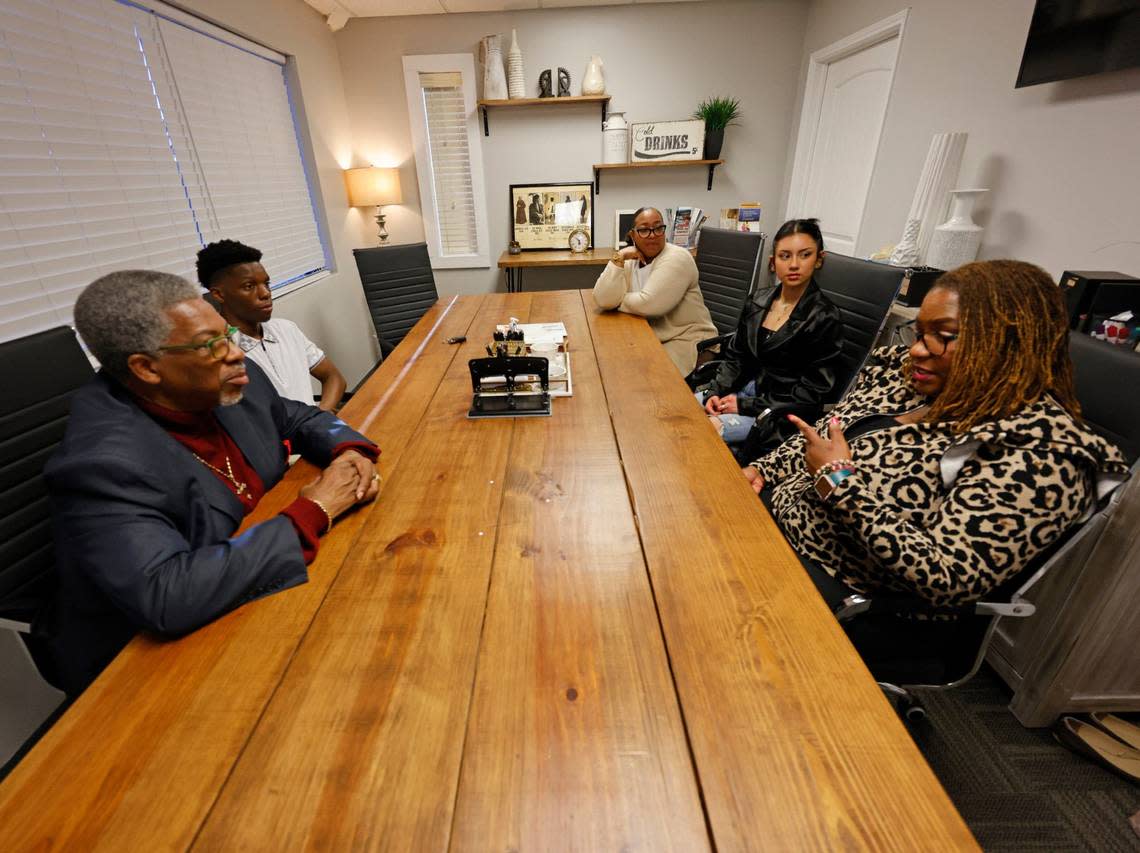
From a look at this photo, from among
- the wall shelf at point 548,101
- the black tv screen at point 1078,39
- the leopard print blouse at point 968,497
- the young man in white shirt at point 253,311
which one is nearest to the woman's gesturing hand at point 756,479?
the leopard print blouse at point 968,497

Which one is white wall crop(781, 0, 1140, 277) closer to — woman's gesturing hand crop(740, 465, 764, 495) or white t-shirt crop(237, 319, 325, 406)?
woman's gesturing hand crop(740, 465, 764, 495)

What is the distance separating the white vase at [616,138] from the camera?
395 cm

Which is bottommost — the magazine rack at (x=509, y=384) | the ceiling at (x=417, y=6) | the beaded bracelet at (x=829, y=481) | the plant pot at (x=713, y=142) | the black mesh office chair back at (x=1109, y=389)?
the beaded bracelet at (x=829, y=481)

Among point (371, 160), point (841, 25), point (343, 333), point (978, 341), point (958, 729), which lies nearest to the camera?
point (978, 341)

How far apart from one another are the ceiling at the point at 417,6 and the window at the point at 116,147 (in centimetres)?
88

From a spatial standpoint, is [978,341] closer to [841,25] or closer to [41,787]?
[41,787]

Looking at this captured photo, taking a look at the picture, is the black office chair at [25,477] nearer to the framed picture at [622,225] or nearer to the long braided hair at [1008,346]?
the long braided hair at [1008,346]

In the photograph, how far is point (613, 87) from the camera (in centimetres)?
400

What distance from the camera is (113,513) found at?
0.81 metres

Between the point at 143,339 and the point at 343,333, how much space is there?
3.14 metres

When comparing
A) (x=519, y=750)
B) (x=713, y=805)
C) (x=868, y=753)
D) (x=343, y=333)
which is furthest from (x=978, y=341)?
(x=343, y=333)

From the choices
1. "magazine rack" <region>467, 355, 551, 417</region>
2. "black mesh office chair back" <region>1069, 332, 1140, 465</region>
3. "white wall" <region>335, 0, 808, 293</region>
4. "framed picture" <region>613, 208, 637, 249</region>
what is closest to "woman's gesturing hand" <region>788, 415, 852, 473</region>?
"black mesh office chair back" <region>1069, 332, 1140, 465</region>

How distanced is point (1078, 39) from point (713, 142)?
250 cm

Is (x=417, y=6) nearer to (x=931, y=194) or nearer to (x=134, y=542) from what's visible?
(x=931, y=194)
